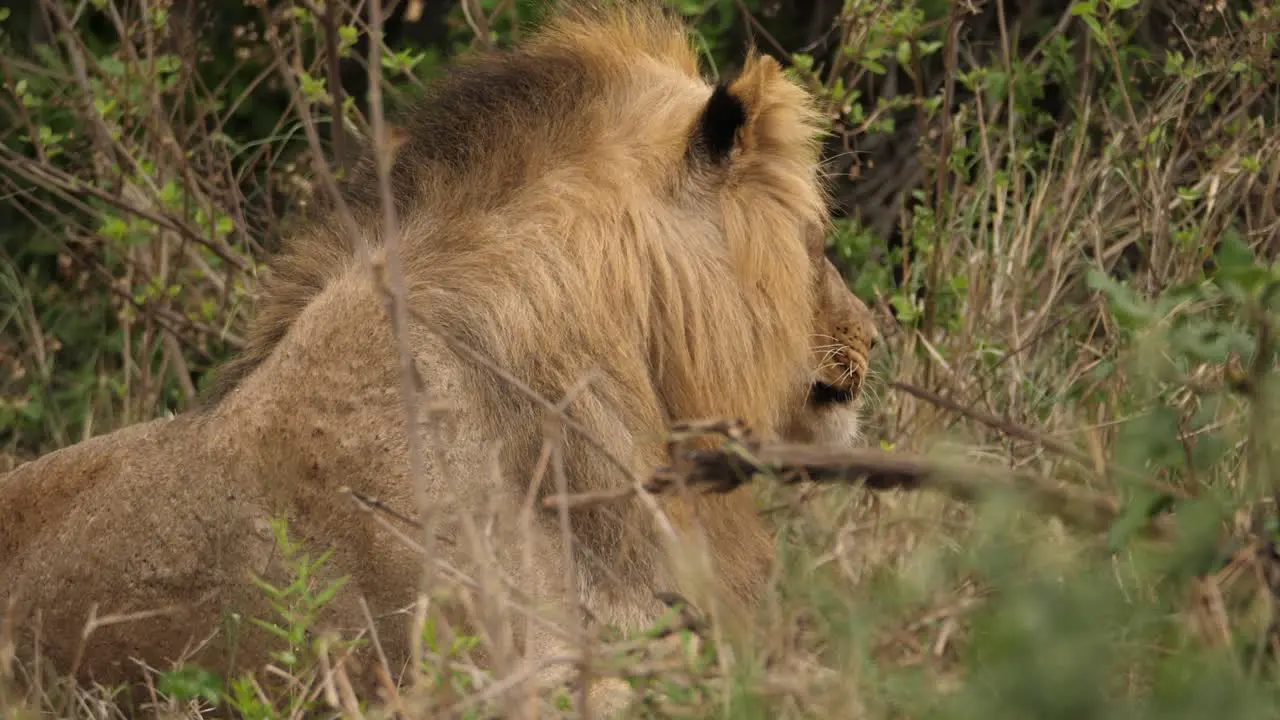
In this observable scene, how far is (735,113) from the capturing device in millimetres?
3463

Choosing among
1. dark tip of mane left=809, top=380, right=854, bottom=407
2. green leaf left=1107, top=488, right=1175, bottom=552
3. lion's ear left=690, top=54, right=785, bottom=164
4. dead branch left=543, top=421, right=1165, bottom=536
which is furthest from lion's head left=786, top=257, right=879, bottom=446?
green leaf left=1107, top=488, right=1175, bottom=552

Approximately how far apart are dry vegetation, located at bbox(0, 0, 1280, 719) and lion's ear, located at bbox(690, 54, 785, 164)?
23.9 inches

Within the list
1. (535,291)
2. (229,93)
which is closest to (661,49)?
(535,291)

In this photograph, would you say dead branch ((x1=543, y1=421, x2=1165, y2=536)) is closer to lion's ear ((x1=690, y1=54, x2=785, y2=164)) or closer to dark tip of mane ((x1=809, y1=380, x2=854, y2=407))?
lion's ear ((x1=690, y1=54, x2=785, y2=164))

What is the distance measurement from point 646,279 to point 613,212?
14 cm

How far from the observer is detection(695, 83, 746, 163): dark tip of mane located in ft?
11.3

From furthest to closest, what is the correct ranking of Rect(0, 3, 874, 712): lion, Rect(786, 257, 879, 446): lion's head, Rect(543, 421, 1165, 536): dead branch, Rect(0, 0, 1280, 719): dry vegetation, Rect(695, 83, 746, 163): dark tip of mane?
Rect(786, 257, 879, 446): lion's head, Rect(695, 83, 746, 163): dark tip of mane, Rect(0, 3, 874, 712): lion, Rect(543, 421, 1165, 536): dead branch, Rect(0, 0, 1280, 719): dry vegetation

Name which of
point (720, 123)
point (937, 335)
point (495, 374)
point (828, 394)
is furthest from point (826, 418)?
point (937, 335)

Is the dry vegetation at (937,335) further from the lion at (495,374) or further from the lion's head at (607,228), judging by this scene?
the lion's head at (607,228)

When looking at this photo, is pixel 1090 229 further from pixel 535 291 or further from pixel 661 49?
pixel 535 291

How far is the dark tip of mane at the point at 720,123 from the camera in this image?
11.3ft

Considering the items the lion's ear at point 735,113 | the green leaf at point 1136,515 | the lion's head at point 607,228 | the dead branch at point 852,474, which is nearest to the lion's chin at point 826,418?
the lion's head at point 607,228

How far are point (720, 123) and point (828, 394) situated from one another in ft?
2.13

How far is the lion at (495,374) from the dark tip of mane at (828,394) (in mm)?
16
